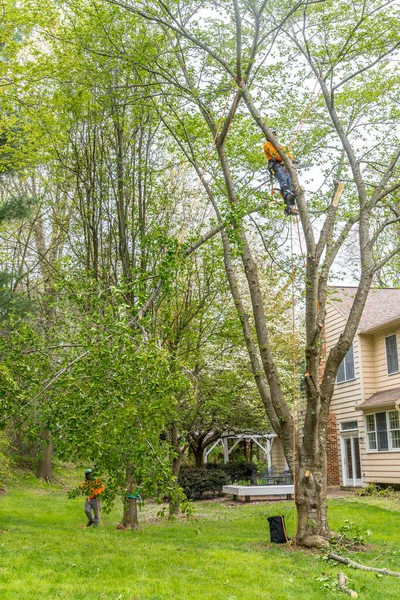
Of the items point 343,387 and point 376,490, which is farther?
point 343,387

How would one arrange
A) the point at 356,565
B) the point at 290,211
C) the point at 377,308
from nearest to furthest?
the point at 356,565 → the point at 290,211 → the point at 377,308

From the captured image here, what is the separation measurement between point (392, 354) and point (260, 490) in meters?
6.35

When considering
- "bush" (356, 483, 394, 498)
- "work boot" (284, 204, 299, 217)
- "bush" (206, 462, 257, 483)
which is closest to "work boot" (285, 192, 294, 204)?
"work boot" (284, 204, 299, 217)

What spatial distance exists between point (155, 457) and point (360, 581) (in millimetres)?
3195

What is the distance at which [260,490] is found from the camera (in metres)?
20.3

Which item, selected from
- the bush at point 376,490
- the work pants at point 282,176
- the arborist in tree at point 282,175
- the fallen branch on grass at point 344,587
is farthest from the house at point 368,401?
the fallen branch on grass at point 344,587

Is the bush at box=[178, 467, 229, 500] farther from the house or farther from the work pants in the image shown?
the work pants

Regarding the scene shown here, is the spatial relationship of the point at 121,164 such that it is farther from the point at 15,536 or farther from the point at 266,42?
the point at 15,536

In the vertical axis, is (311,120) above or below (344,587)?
above

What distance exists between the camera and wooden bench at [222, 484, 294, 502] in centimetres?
1998

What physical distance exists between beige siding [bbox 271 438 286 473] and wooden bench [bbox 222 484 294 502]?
924 centimetres

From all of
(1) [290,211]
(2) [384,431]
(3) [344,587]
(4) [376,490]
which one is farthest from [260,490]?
(3) [344,587]

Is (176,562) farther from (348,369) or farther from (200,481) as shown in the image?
(348,369)

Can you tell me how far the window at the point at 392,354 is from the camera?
66.9ft
